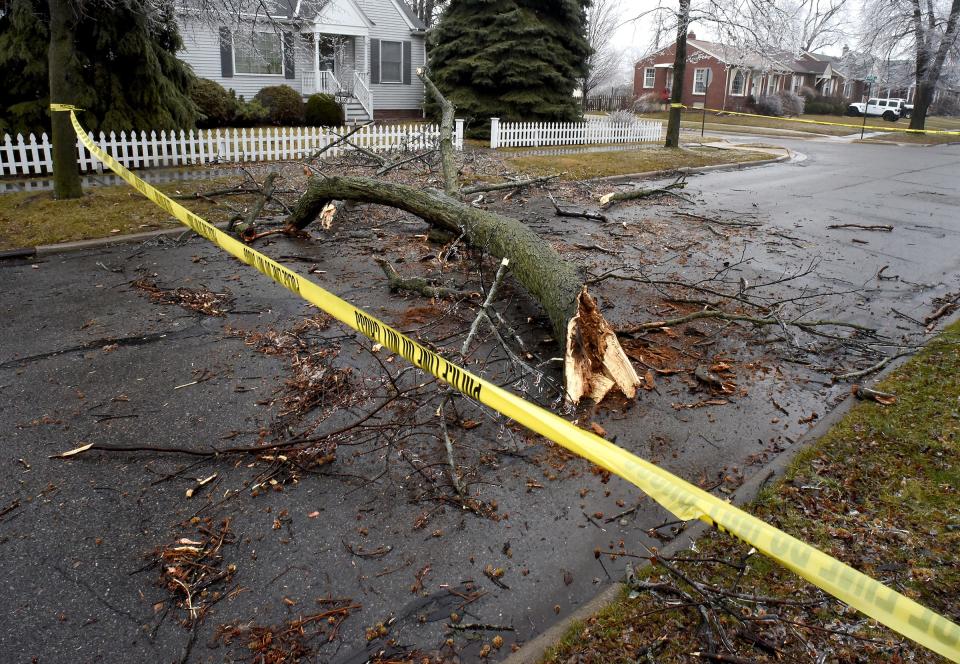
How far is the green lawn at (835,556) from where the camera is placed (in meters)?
2.66

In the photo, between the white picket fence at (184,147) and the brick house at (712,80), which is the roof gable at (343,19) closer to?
the white picket fence at (184,147)

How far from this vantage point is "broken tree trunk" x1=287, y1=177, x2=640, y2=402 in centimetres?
482

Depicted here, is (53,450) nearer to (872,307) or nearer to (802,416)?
(802,416)

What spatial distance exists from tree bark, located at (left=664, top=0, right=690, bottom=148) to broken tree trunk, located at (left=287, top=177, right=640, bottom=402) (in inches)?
593

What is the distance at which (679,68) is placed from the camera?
2064cm

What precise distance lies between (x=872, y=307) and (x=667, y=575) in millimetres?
5499

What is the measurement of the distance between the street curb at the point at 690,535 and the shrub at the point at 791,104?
54161mm

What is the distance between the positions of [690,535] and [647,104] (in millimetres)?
51436

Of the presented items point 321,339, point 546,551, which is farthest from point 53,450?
point 546,551

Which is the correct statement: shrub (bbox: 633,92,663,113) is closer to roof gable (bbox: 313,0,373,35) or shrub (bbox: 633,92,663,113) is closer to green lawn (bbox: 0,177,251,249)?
roof gable (bbox: 313,0,373,35)

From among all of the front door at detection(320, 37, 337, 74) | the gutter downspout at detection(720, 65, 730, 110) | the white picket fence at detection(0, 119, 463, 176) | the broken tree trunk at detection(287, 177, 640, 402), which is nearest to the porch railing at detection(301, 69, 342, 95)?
the front door at detection(320, 37, 337, 74)

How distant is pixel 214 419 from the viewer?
4.36 meters

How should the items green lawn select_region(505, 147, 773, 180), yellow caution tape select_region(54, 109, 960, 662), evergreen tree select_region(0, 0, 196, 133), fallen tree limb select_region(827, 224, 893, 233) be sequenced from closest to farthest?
yellow caution tape select_region(54, 109, 960, 662) < fallen tree limb select_region(827, 224, 893, 233) < evergreen tree select_region(0, 0, 196, 133) < green lawn select_region(505, 147, 773, 180)

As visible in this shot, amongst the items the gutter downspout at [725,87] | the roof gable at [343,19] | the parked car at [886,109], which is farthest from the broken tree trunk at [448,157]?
the parked car at [886,109]
